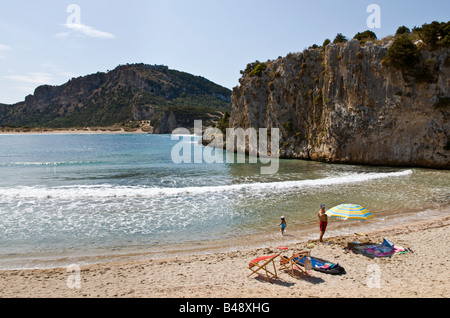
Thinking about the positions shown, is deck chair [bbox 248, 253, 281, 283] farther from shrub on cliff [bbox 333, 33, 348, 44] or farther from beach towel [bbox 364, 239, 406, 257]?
shrub on cliff [bbox 333, 33, 348, 44]

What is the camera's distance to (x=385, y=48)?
98.4 feet

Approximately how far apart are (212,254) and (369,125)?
27.1 metres

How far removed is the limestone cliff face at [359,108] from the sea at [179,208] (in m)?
3.86

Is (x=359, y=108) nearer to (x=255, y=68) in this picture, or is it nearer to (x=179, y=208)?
(x=255, y=68)

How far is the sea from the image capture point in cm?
1094

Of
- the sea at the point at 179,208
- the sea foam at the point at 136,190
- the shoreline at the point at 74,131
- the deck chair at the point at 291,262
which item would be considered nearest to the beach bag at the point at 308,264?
the deck chair at the point at 291,262

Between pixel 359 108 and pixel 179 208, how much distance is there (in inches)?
957

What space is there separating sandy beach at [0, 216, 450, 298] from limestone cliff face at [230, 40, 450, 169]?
22.6 m

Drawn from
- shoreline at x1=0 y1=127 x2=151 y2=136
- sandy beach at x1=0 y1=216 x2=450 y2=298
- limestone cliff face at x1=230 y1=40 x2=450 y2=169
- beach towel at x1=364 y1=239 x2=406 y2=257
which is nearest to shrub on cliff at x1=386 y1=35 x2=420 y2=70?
limestone cliff face at x1=230 y1=40 x2=450 y2=169

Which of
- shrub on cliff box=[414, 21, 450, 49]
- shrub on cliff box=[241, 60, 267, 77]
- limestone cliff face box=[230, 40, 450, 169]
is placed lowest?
limestone cliff face box=[230, 40, 450, 169]

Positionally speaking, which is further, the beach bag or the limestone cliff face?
the limestone cliff face

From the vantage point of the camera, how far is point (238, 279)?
26.1ft

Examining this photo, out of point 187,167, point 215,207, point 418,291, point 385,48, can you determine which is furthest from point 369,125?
point 418,291

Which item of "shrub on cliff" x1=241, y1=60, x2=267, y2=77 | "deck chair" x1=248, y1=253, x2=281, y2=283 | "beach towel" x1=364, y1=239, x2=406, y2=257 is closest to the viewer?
"deck chair" x1=248, y1=253, x2=281, y2=283
